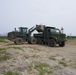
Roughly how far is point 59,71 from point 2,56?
429 cm

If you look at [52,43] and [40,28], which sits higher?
[40,28]

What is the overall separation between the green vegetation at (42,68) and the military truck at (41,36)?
13.2 metres

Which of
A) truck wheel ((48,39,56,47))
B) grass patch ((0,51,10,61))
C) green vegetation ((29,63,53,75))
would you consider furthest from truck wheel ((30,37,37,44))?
green vegetation ((29,63,53,75))

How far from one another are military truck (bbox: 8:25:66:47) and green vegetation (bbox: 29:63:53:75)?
43.4ft

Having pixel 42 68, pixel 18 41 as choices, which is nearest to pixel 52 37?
pixel 18 41

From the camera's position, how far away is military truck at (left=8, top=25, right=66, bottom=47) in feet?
87.8

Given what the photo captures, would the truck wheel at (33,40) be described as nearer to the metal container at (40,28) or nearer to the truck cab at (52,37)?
the truck cab at (52,37)

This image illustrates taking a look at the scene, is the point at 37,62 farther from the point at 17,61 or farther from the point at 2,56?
the point at 2,56

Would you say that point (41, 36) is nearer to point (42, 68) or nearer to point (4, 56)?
point (4, 56)

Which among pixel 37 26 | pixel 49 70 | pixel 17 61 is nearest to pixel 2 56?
pixel 17 61

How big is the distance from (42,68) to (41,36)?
635 inches

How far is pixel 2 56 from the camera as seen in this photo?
47.7ft

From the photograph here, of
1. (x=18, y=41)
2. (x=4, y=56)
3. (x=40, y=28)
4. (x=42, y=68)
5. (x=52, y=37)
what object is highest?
(x=40, y=28)

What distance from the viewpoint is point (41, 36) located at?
1131 inches
